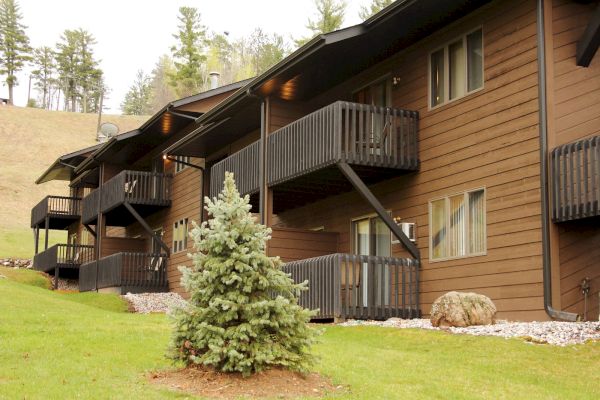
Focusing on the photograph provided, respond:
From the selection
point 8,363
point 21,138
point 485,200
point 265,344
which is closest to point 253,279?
point 265,344

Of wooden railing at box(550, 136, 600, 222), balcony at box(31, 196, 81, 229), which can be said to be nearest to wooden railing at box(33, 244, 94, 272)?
balcony at box(31, 196, 81, 229)

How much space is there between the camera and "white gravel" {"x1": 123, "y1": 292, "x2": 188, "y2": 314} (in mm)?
27734

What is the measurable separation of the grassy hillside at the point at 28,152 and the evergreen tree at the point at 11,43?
22085mm

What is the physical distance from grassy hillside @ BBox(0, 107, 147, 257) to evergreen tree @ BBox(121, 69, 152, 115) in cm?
3243

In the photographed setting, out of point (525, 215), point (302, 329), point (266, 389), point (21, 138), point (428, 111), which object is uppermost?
point (21, 138)

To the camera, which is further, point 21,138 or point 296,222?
point 21,138

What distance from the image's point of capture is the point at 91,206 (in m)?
37.1

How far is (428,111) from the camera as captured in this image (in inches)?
711

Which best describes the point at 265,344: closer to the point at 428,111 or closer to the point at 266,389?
the point at 266,389

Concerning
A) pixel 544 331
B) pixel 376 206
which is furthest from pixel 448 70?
pixel 544 331

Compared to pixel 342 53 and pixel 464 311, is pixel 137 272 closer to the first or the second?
pixel 342 53

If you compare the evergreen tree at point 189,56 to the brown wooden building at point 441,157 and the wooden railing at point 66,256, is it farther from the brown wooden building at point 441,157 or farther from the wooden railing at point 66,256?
the brown wooden building at point 441,157

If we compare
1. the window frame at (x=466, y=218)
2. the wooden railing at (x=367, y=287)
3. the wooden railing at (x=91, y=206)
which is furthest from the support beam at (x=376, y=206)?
the wooden railing at (x=91, y=206)

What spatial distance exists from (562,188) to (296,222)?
10.6m
